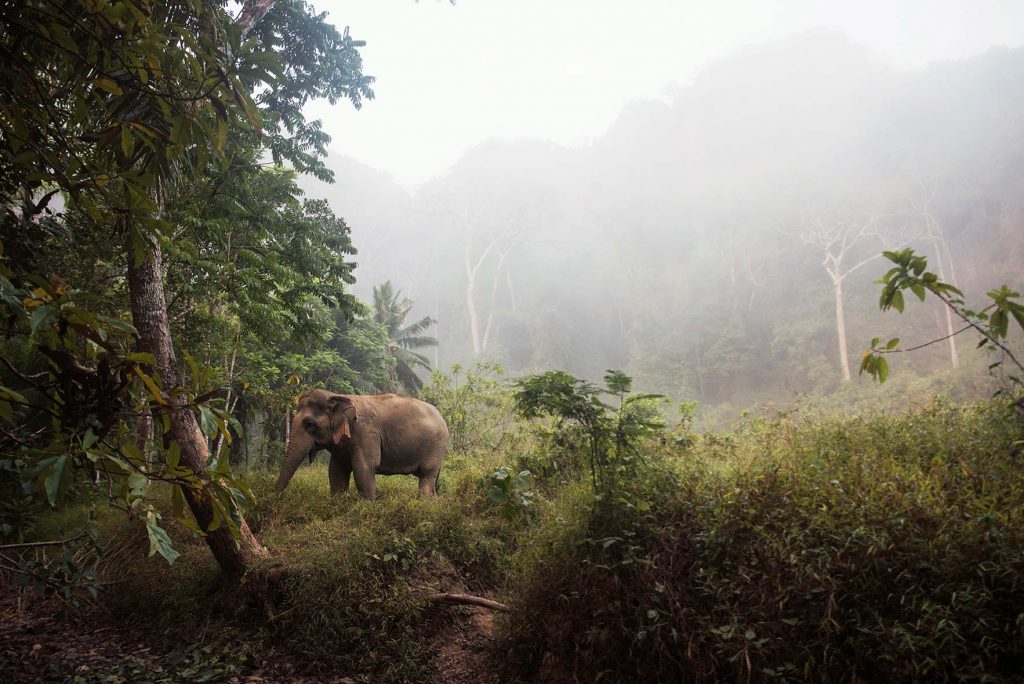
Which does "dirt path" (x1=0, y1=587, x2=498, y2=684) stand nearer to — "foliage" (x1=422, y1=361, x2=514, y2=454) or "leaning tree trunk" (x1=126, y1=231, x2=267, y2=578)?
"leaning tree trunk" (x1=126, y1=231, x2=267, y2=578)

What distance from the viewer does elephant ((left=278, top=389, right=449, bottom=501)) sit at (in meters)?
6.29

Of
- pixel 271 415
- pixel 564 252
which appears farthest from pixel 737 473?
pixel 564 252

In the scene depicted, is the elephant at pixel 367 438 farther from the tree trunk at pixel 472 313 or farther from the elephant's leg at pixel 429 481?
the tree trunk at pixel 472 313

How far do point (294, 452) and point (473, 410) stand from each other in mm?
5698

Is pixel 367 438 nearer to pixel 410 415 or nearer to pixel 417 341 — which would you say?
pixel 410 415

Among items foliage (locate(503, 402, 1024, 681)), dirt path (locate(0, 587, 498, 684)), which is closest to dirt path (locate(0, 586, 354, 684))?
dirt path (locate(0, 587, 498, 684))

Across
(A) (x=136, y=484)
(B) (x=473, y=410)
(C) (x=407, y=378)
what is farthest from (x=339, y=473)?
(C) (x=407, y=378)

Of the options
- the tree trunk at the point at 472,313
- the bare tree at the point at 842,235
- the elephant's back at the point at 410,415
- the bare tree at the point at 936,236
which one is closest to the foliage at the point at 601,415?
the elephant's back at the point at 410,415

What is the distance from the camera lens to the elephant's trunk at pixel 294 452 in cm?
626

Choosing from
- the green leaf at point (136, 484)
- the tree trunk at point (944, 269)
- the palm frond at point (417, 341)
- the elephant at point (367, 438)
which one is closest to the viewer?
the green leaf at point (136, 484)

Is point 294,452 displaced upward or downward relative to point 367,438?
downward

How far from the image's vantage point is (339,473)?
667cm

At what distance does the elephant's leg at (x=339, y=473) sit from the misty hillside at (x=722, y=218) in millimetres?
23822

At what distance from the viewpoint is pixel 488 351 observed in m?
39.6
